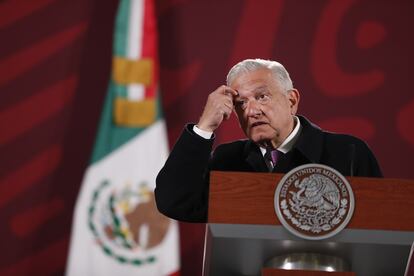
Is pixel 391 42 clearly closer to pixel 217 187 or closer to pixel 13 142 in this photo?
pixel 13 142

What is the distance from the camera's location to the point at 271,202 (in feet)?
6.10

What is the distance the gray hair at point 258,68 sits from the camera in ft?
8.10

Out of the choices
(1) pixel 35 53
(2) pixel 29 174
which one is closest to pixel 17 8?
(1) pixel 35 53

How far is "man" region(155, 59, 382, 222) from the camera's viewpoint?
223 centimetres

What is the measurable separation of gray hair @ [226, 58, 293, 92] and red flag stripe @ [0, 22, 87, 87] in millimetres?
2610

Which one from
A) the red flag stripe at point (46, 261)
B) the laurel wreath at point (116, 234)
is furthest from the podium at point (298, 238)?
the red flag stripe at point (46, 261)

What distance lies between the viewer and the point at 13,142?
15.6 feet

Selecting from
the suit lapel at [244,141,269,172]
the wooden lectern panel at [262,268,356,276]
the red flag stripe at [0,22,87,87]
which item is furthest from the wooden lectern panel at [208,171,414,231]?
the red flag stripe at [0,22,87,87]

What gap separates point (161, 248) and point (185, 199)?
249 cm

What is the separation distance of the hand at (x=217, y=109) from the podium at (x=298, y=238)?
1.35 feet

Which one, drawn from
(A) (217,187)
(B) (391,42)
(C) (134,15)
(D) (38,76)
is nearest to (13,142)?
(D) (38,76)

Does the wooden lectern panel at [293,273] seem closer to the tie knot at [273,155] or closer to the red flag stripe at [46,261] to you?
the tie knot at [273,155]

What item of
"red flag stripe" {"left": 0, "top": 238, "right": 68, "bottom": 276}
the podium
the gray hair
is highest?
the gray hair

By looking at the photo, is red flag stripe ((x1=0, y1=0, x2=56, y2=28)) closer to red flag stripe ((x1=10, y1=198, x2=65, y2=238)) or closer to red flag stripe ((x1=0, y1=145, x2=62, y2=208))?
red flag stripe ((x1=0, y1=145, x2=62, y2=208))
